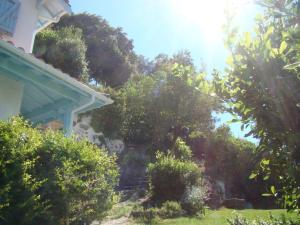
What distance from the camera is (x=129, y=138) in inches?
1063

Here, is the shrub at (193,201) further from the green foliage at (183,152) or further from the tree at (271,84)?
the tree at (271,84)

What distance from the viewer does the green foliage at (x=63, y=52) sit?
2642cm

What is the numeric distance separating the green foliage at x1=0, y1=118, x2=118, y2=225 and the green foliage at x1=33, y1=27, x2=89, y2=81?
20639 millimetres

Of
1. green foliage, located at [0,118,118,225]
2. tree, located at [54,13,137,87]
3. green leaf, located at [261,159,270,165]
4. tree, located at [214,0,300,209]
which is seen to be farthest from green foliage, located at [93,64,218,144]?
tree, located at [214,0,300,209]

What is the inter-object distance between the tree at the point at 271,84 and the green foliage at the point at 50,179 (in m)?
2.68

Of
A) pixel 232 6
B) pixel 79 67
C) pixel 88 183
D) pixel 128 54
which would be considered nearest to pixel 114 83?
pixel 128 54

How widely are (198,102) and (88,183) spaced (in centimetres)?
2060

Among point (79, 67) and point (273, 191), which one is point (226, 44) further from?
point (79, 67)

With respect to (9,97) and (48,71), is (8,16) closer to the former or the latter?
(9,97)

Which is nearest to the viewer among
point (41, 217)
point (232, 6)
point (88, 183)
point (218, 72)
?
point (232, 6)

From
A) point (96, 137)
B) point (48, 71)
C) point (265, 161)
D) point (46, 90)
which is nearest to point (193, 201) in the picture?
point (46, 90)

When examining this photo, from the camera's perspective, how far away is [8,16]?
403 inches

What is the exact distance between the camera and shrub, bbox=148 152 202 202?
15281 millimetres

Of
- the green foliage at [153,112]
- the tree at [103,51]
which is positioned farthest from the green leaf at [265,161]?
the tree at [103,51]
